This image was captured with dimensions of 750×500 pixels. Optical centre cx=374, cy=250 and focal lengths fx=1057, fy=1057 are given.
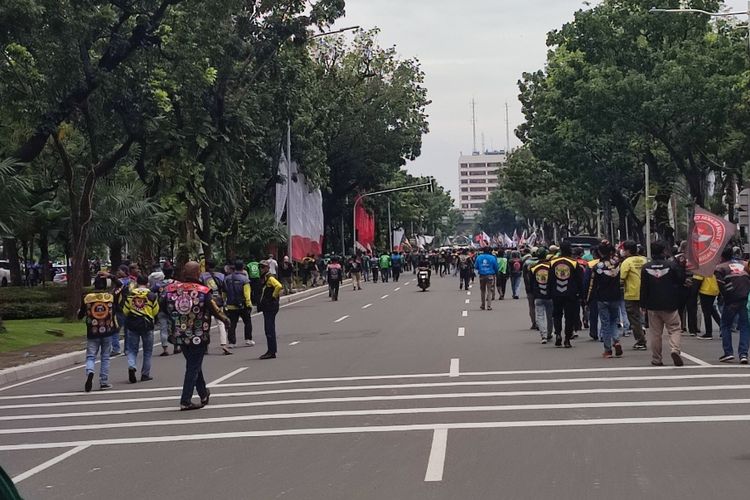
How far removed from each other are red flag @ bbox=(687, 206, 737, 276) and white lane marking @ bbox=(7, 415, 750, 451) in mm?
5880

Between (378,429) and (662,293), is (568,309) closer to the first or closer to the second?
(662,293)

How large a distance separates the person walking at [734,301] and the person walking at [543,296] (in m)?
3.74

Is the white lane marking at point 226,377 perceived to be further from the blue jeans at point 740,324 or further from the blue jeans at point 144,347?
the blue jeans at point 740,324

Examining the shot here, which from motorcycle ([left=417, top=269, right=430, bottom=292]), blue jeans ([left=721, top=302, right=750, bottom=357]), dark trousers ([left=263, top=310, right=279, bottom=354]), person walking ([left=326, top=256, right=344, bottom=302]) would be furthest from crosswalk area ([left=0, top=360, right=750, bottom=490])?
motorcycle ([left=417, top=269, right=430, bottom=292])

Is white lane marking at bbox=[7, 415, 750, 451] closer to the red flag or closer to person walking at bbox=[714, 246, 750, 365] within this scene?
person walking at bbox=[714, 246, 750, 365]

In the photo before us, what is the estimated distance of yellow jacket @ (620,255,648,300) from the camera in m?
17.9

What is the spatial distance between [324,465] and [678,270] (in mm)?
8162

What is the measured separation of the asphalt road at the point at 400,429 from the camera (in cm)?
840

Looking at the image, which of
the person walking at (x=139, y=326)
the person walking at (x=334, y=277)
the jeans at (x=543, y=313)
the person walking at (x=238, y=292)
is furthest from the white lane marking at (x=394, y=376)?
the person walking at (x=334, y=277)

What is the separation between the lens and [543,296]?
19.6m

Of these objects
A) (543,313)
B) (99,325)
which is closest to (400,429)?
(99,325)

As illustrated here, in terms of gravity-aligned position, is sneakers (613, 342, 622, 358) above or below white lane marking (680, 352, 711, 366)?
above

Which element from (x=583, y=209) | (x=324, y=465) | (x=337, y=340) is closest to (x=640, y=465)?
(x=324, y=465)

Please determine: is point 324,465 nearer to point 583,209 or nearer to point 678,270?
point 678,270
